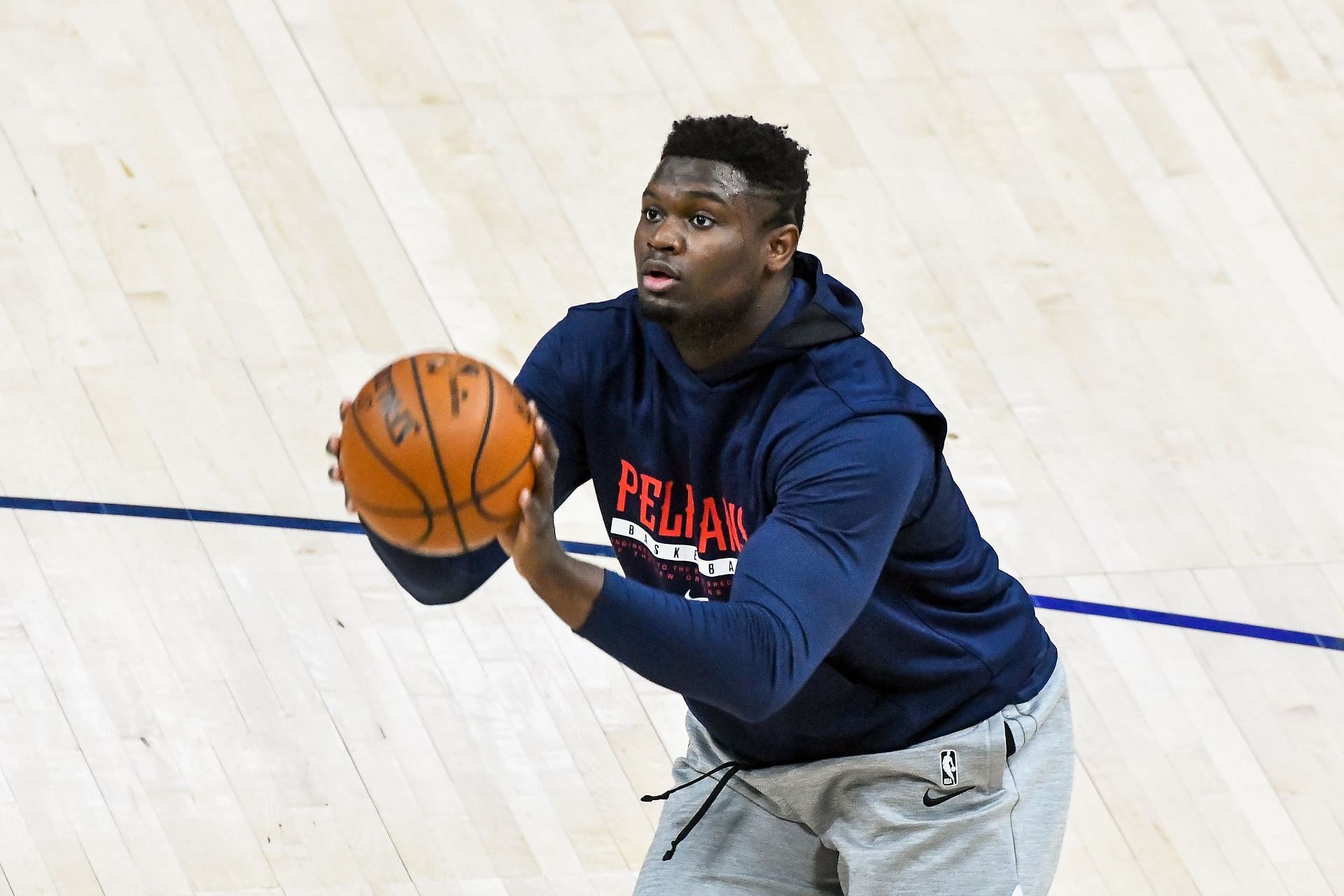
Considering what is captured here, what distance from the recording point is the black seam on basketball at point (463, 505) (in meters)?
2.83

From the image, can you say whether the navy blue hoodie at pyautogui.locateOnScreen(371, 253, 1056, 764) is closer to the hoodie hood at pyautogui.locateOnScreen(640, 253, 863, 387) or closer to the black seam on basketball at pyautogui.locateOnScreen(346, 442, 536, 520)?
the hoodie hood at pyautogui.locateOnScreen(640, 253, 863, 387)

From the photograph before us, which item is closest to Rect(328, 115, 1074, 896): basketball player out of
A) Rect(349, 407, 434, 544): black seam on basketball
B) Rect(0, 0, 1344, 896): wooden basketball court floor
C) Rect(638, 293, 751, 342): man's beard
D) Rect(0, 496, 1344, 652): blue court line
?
Rect(638, 293, 751, 342): man's beard

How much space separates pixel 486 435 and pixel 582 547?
2394 millimetres

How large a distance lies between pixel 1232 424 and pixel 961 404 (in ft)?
2.56

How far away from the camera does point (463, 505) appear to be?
2.85 m

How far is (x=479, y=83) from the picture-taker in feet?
20.4

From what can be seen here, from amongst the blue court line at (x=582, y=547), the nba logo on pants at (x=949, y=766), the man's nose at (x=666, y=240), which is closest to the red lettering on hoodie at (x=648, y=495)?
the man's nose at (x=666, y=240)

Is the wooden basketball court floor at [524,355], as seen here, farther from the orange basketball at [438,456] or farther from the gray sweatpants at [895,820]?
the orange basketball at [438,456]

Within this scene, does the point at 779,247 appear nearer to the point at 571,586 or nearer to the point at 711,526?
the point at 711,526

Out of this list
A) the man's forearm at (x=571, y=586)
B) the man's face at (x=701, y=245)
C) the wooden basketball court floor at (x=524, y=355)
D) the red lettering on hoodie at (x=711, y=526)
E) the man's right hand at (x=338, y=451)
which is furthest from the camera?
the wooden basketball court floor at (x=524, y=355)

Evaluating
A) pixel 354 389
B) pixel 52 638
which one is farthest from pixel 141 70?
pixel 52 638

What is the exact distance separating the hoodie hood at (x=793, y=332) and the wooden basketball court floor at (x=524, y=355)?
176 cm

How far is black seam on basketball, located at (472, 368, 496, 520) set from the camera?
2.84 m

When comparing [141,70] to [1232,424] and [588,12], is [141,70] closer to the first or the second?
[588,12]
